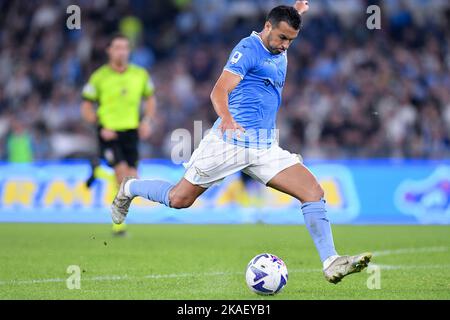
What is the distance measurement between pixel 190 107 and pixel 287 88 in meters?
2.12

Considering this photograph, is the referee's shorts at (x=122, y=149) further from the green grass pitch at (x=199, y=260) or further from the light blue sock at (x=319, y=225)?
the light blue sock at (x=319, y=225)

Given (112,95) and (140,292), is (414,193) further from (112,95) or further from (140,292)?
(140,292)

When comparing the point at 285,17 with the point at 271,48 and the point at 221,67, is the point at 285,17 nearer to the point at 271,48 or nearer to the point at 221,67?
the point at 271,48

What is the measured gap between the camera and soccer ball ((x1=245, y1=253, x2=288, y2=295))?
7328mm

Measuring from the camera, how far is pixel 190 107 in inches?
A: 798

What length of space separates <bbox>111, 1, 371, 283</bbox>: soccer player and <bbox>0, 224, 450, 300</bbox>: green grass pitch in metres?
0.76

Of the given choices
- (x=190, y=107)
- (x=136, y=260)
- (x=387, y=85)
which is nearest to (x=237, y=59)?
(x=136, y=260)

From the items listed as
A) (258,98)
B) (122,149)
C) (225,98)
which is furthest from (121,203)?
(122,149)

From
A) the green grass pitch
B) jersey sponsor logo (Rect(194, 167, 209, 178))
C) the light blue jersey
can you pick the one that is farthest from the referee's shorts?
the light blue jersey

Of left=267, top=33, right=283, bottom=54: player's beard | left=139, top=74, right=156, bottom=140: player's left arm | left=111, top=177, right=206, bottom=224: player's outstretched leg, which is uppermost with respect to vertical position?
left=139, top=74, right=156, bottom=140: player's left arm

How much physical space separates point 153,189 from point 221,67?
12.6 meters

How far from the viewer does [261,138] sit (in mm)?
7918

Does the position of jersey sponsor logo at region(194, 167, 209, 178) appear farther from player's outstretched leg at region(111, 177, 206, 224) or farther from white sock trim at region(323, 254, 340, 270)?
white sock trim at region(323, 254, 340, 270)
